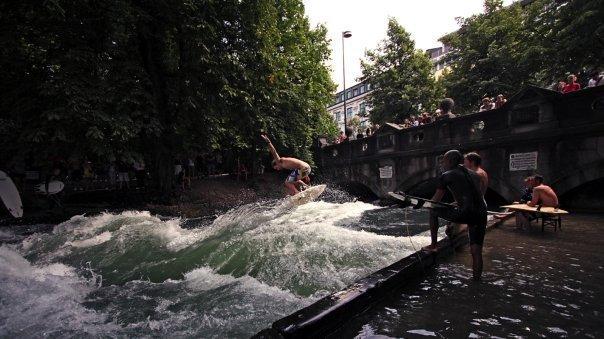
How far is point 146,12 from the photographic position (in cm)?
1405

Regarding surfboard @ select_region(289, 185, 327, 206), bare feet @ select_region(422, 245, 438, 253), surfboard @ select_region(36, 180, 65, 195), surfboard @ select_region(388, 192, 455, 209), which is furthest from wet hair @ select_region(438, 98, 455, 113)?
surfboard @ select_region(36, 180, 65, 195)

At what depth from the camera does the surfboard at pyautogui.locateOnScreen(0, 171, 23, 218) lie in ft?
43.6

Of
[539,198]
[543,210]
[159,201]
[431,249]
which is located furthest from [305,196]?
[159,201]

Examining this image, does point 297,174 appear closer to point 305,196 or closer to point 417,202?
point 305,196

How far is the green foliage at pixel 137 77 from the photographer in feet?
38.8

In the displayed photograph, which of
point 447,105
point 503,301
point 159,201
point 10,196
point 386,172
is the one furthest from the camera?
point 386,172

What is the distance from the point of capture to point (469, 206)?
4.82 m

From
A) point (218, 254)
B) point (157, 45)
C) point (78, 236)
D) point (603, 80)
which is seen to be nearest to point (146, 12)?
point (157, 45)

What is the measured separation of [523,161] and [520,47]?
12975 mm

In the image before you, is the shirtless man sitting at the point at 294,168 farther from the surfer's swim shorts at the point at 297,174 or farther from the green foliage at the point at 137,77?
the green foliage at the point at 137,77

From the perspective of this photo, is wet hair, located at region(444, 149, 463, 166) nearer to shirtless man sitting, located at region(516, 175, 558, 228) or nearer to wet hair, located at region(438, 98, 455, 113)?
shirtless man sitting, located at region(516, 175, 558, 228)

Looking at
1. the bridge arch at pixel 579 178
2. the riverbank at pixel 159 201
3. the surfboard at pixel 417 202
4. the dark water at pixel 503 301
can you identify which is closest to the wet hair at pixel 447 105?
the bridge arch at pixel 579 178

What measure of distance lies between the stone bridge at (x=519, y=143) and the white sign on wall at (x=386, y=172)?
0.63ft

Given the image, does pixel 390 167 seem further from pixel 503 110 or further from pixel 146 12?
pixel 146 12
